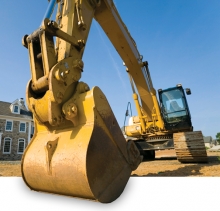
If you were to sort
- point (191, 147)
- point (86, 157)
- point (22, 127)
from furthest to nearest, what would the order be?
point (22, 127) < point (191, 147) < point (86, 157)

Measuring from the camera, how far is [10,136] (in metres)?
20.9

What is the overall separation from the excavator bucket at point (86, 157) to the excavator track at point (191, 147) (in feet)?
11.2

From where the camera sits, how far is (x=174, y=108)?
21.4 feet

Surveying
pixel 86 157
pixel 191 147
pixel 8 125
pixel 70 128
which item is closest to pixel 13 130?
pixel 8 125

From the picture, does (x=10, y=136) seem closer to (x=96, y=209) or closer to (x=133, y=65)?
(x=133, y=65)

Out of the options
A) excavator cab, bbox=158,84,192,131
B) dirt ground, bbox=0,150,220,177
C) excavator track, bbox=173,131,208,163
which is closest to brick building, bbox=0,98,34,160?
dirt ground, bbox=0,150,220,177

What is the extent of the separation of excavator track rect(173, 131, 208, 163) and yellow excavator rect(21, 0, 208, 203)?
3426 mm

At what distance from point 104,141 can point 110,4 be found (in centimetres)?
381

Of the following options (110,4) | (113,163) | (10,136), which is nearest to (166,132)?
(110,4)

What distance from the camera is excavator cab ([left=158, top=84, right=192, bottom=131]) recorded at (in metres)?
6.19

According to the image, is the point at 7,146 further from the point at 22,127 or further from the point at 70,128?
the point at 70,128

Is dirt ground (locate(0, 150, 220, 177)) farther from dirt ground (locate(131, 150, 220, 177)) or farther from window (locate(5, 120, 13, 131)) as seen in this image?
A: window (locate(5, 120, 13, 131))

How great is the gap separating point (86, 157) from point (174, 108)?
5.53 metres

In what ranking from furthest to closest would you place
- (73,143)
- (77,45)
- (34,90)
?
(77,45) → (34,90) → (73,143)
